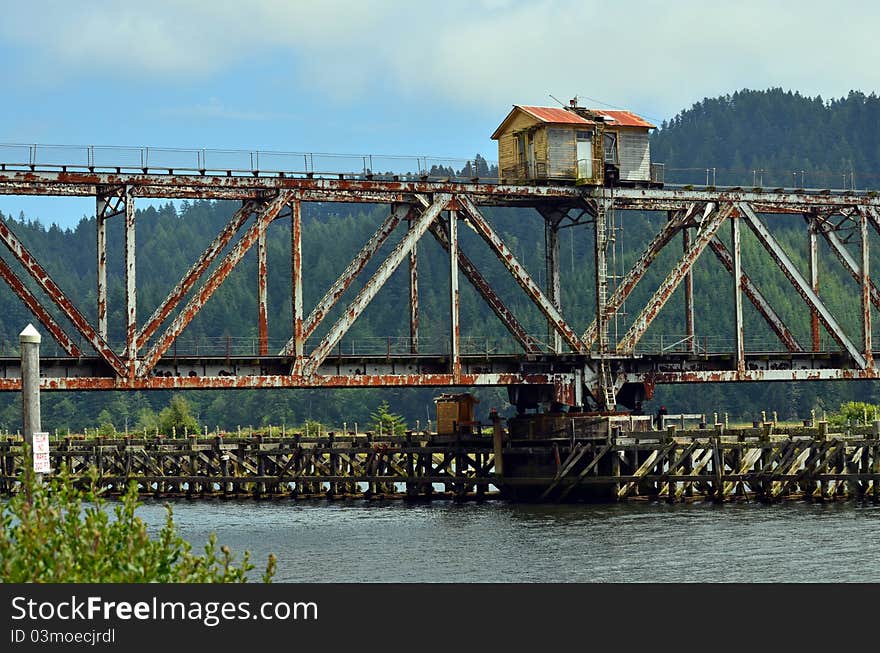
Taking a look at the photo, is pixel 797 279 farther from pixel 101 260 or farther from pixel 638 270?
pixel 101 260

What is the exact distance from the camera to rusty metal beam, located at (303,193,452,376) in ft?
196

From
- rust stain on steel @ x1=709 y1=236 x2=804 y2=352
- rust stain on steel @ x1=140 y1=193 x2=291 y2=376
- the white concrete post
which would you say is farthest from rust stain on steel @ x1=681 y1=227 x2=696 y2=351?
the white concrete post

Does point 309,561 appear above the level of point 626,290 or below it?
below

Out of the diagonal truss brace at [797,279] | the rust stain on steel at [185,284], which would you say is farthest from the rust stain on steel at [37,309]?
the diagonal truss brace at [797,279]

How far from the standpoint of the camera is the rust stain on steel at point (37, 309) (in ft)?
181

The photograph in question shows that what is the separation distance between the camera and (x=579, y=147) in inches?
2640

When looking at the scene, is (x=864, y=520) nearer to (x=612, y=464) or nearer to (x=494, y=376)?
(x=612, y=464)

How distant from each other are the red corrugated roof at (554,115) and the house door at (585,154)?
59 centimetres

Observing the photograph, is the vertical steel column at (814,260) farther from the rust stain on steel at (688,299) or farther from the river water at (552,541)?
the river water at (552,541)
